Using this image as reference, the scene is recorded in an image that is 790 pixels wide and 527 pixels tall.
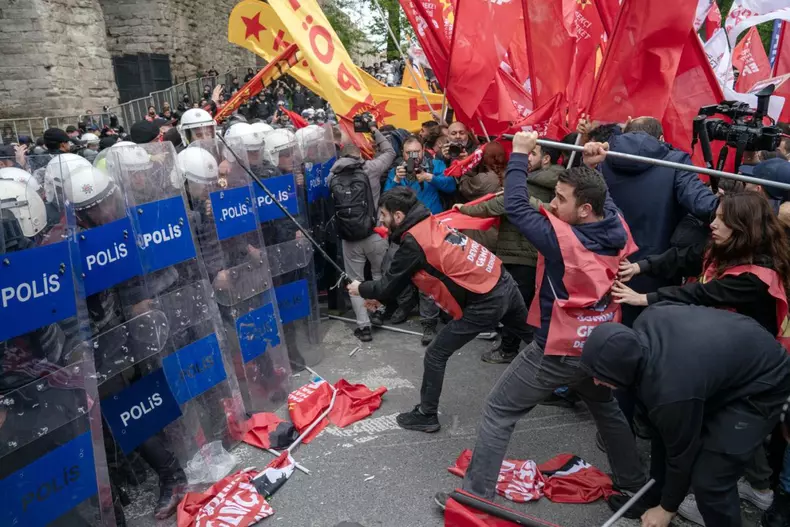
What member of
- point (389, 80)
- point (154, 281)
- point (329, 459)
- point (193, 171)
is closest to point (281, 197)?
point (193, 171)

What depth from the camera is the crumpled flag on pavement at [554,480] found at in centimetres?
338

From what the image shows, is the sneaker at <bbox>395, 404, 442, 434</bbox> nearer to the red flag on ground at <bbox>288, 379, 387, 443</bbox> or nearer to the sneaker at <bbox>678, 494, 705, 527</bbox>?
the red flag on ground at <bbox>288, 379, 387, 443</bbox>

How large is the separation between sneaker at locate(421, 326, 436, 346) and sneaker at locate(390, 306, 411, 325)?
1.67 ft

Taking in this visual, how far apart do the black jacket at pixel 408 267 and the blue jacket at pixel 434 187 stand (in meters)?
1.96

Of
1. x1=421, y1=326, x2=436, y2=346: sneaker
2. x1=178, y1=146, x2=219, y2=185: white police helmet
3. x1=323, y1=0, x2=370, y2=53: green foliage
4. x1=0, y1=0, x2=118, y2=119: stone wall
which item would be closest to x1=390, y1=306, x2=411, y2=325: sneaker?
x1=421, y1=326, x2=436, y2=346: sneaker

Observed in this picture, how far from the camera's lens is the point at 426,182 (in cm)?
594

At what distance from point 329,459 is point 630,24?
3634 mm

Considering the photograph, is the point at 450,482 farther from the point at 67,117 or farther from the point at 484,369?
the point at 67,117

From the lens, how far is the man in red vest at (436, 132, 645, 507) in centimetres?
290

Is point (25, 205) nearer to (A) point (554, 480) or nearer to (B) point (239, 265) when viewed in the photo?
(B) point (239, 265)

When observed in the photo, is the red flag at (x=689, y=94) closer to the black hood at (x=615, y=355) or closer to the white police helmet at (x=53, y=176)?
the black hood at (x=615, y=355)

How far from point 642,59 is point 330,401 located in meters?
3.41

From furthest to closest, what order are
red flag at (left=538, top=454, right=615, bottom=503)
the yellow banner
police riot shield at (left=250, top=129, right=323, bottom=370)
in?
the yellow banner → police riot shield at (left=250, top=129, right=323, bottom=370) → red flag at (left=538, top=454, right=615, bottom=503)

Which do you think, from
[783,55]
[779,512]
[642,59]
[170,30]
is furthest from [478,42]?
[170,30]
